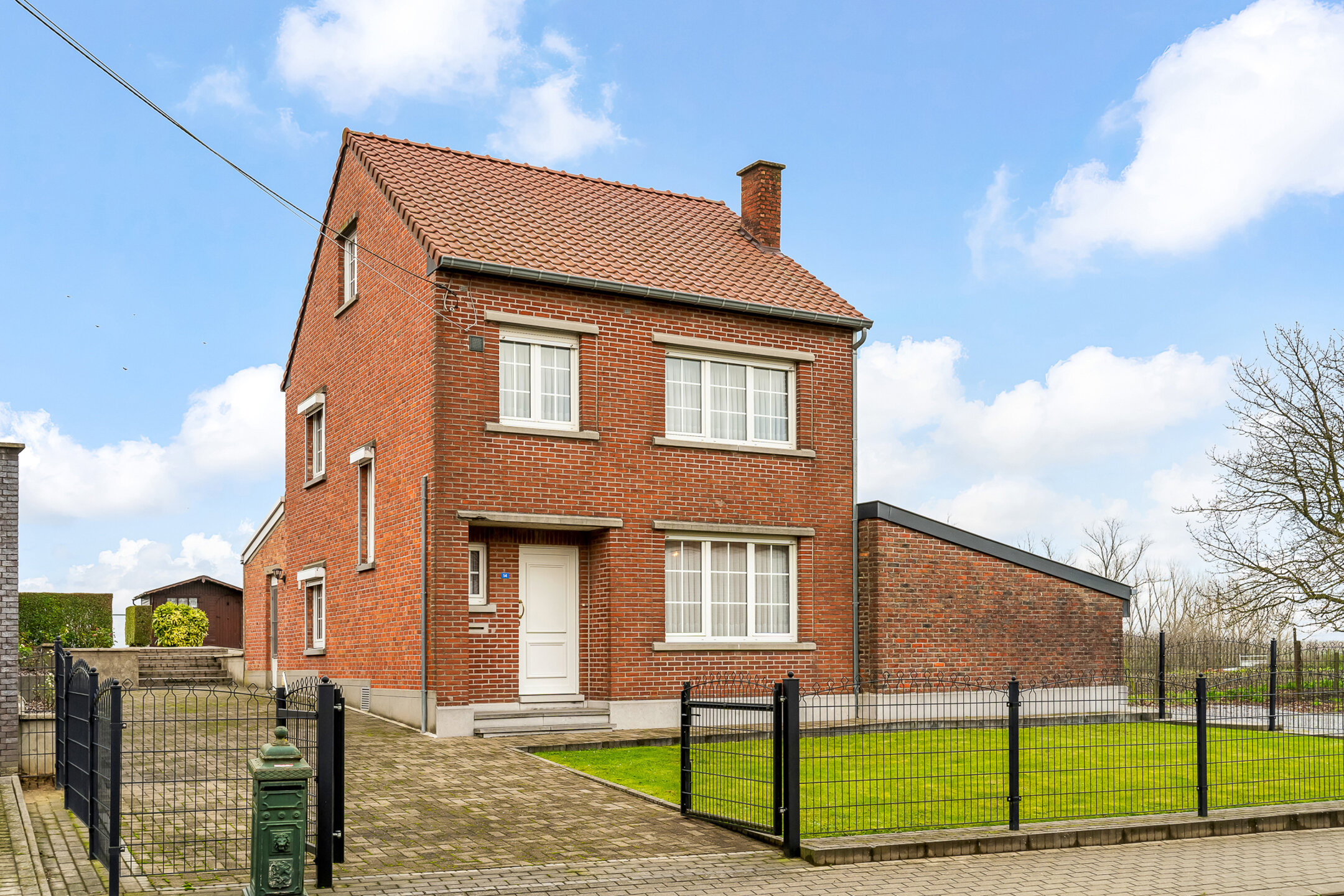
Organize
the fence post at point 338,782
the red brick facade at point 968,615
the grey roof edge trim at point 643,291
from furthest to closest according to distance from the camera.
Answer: the red brick facade at point 968,615
the grey roof edge trim at point 643,291
the fence post at point 338,782

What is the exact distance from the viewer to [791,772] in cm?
986

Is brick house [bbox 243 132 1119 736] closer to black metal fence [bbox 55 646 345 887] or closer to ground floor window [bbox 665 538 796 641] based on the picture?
ground floor window [bbox 665 538 796 641]

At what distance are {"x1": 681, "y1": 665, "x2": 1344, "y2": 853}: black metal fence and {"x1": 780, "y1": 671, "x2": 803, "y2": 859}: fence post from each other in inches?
0.6

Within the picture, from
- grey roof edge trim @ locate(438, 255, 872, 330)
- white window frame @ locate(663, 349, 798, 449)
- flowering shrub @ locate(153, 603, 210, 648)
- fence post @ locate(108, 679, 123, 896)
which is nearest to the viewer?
fence post @ locate(108, 679, 123, 896)

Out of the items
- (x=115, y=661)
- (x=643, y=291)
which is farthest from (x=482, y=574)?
(x=115, y=661)

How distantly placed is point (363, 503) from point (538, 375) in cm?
434

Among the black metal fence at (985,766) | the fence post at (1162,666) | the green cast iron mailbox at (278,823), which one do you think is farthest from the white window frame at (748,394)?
the green cast iron mailbox at (278,823)

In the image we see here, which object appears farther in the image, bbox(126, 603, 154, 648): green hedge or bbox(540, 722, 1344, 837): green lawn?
bbox(126, 603, 154, 648): green hedge

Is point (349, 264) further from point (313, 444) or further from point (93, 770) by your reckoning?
point (93, 770)

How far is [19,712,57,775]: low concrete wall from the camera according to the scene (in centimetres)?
1284

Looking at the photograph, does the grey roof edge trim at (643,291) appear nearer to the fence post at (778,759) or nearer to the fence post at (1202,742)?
the fence post at (778,759)

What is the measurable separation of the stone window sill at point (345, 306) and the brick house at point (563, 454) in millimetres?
87

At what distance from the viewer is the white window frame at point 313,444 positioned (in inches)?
917

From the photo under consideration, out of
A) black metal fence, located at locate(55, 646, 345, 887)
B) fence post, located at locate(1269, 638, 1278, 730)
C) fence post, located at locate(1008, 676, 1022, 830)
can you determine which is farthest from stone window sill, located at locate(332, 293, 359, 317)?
fence post, located at locate(1269, 638, 1278, 730)
